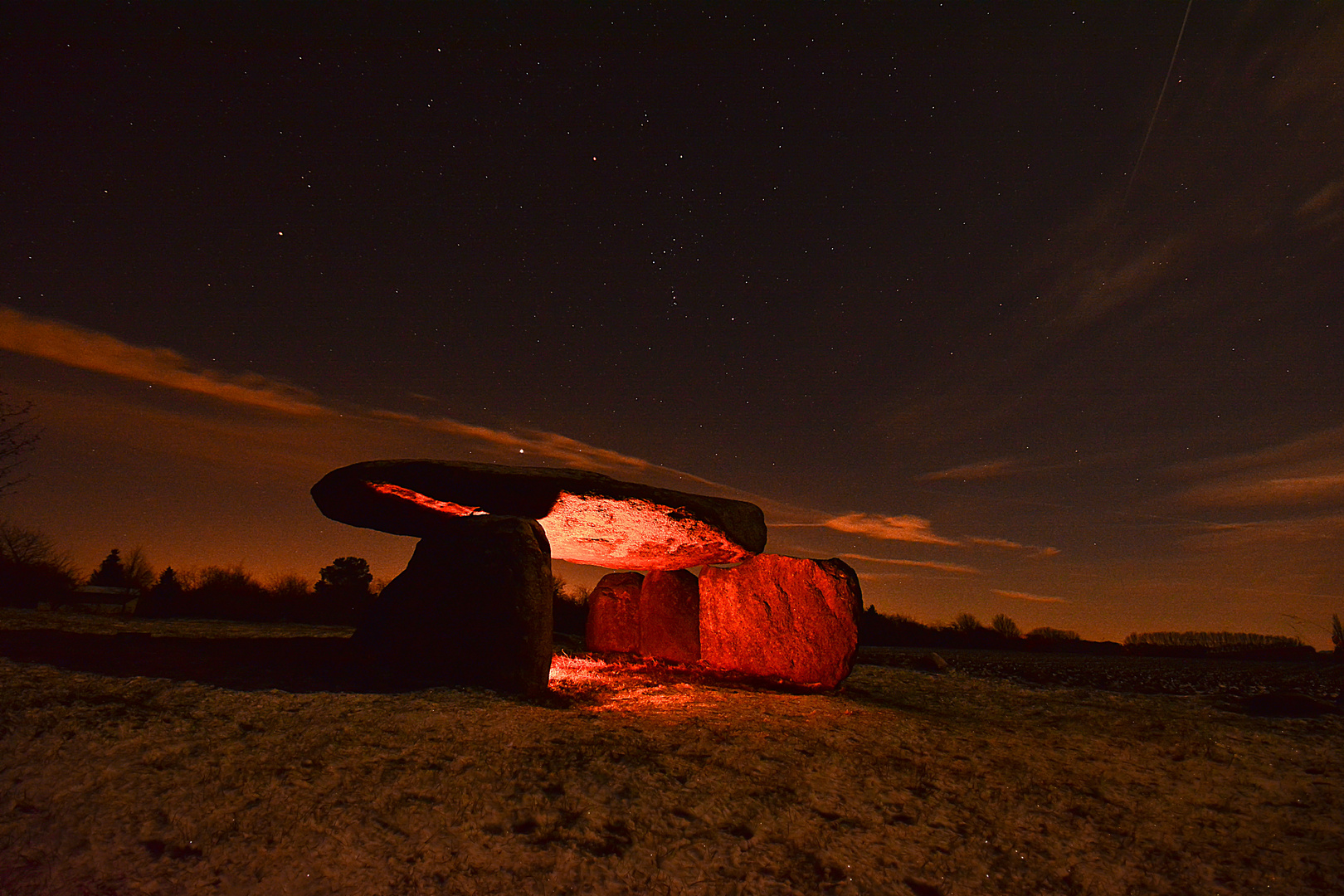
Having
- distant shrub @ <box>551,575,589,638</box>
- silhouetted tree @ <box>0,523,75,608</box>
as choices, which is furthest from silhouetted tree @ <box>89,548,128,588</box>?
distant shrub @ <box>551,575,589,638</box>

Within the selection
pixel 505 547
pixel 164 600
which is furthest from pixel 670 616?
pixel 164 600

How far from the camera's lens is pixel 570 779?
13.2ft

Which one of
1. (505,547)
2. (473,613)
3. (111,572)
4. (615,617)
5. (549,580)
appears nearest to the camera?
(473,613)

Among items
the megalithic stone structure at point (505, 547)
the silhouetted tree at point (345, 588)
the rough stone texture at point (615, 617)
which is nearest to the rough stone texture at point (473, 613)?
the megalithic stone structure at point (505, 547)

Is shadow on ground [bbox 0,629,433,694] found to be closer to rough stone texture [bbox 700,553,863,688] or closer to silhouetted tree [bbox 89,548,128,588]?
rough stone texture [bbox 700,553,863,688]

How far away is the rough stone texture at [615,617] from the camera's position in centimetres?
1064

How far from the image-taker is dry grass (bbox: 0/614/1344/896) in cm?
304

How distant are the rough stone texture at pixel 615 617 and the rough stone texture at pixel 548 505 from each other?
66.0 inches

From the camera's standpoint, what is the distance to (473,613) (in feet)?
21.3

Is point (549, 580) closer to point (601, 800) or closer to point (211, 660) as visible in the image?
point (211, 660)

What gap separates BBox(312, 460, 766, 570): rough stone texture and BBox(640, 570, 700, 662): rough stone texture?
3.15 feet

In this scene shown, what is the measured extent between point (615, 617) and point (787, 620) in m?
3.47

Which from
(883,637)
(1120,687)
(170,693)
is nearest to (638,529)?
(170,693)

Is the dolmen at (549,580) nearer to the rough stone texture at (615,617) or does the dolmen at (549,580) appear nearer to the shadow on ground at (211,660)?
the rough stone texture at (615,617)
